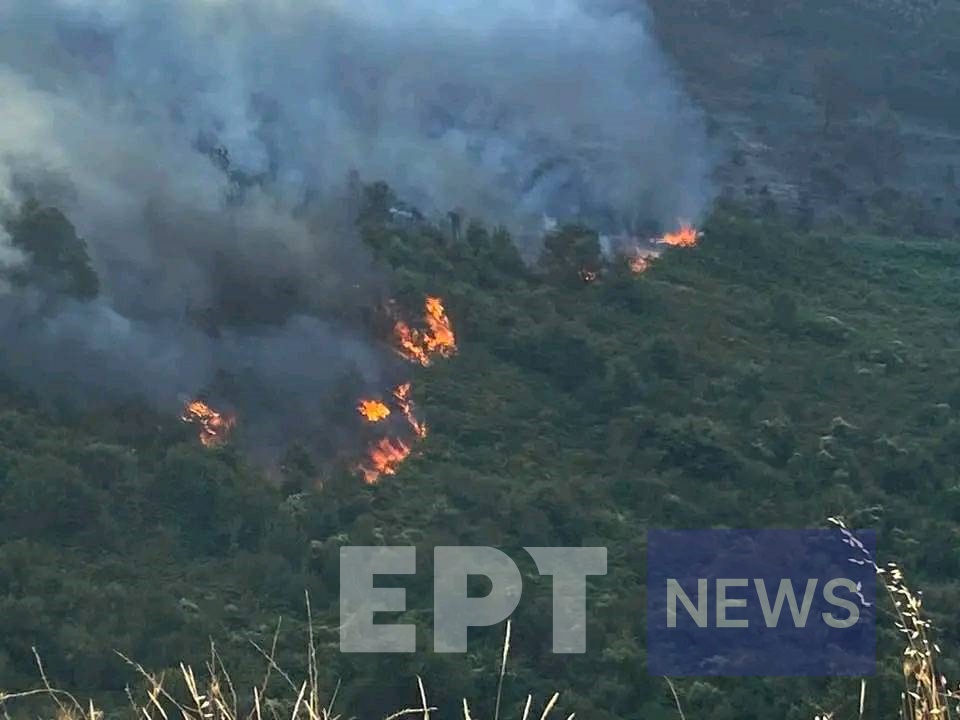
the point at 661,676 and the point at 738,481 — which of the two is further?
the point at 738,481

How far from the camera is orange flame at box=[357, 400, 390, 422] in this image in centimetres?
2252

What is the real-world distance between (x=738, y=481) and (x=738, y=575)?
4645 millimetres

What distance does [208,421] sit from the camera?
842 inches

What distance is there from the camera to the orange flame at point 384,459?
69.1 feet

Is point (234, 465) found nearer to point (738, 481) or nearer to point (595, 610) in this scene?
point (595, 610)

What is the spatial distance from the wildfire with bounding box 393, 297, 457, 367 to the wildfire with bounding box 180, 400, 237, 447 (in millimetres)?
4451

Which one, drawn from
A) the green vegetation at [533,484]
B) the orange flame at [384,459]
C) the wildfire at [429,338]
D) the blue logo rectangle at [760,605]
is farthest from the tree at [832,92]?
the blue logo rectangle at [760,605]

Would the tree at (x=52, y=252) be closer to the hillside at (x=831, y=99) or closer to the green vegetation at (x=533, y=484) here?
the green vegetation at (x=533, y=484)

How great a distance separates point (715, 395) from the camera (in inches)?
984

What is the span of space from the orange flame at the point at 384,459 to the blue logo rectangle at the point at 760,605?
14.3ft

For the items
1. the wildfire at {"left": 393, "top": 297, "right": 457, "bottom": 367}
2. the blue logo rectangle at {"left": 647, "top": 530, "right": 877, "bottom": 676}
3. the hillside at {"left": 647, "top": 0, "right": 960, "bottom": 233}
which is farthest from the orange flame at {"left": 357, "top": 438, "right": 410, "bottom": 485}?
the hillside at {"left": 647, "top": 0, "right": 960, "bottom": 233}

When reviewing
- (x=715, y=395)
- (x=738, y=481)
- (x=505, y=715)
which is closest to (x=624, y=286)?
(x=715, y=395)

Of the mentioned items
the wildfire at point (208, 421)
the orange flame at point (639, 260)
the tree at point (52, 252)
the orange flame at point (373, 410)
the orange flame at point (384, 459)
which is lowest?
the orange flame at point (384, 459)

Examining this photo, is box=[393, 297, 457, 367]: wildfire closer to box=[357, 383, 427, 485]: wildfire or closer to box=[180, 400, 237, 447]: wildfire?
box=[357, 383, 427, 485]: wildfire
